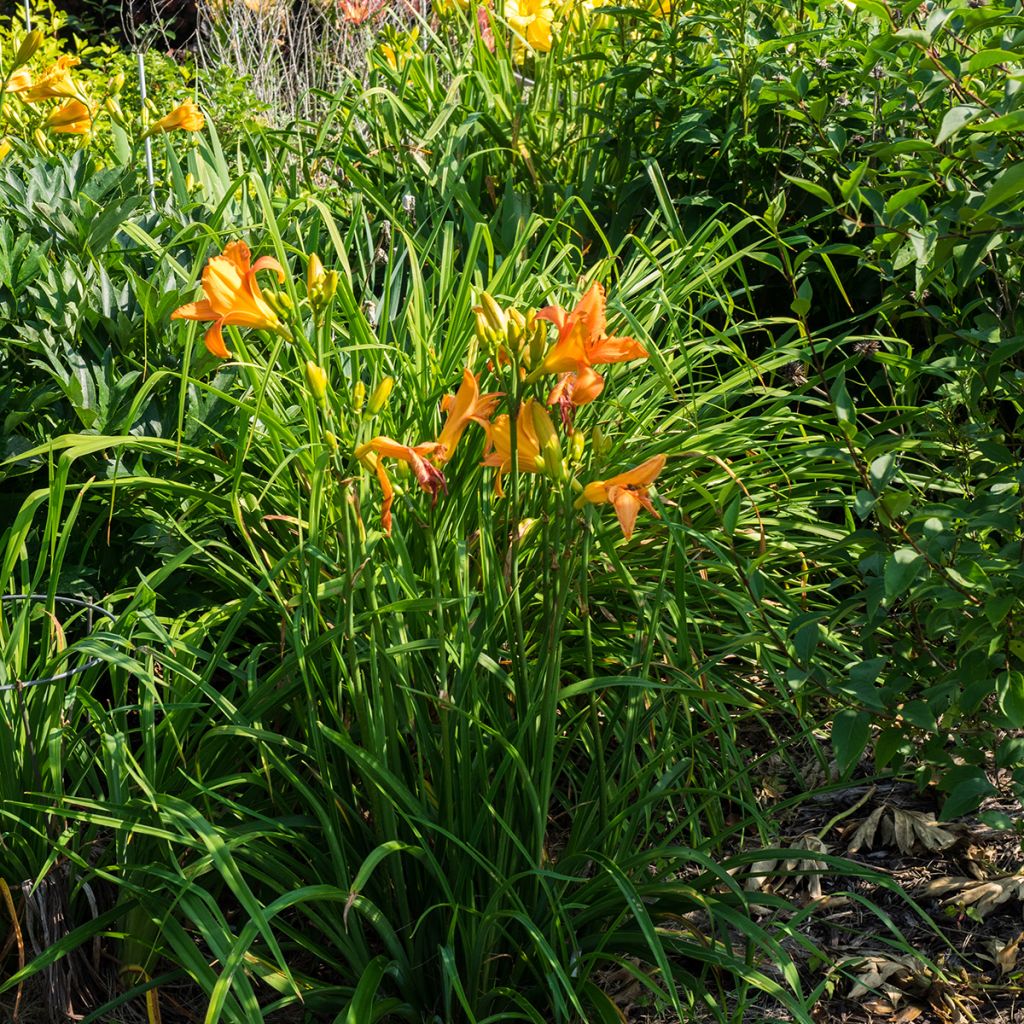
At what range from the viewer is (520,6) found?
326 centimetres

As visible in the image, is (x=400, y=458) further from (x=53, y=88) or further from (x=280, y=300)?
(x=53, y=88)

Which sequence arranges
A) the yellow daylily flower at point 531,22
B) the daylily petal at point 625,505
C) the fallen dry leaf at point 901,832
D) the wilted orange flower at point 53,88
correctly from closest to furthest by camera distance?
the daylily petal at point 625,505, the fallen dry leaf at point 901,832, the wilted orange flower at point 53,88, the yellow daylily flower at point 531,22

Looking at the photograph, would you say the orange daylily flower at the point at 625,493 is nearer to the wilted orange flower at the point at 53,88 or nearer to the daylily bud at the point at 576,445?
the daylily bud at the point at 576,445

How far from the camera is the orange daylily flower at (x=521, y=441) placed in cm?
138

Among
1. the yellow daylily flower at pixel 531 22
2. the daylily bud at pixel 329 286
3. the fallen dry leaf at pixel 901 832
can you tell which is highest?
the yellow daylily flower at pixel 531 22

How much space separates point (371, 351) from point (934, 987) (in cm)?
137

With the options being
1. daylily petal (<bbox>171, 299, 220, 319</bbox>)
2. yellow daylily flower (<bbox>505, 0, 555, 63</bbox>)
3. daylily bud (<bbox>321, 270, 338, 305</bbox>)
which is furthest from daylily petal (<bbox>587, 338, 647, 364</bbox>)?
yellow daylily flower (<bbox>505, 0, 555, 63</bbox>)

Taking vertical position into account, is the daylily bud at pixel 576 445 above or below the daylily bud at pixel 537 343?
below

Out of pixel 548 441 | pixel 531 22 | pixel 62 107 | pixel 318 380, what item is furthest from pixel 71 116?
pixel 548 441

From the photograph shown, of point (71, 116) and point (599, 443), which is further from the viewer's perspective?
point (71, 116)

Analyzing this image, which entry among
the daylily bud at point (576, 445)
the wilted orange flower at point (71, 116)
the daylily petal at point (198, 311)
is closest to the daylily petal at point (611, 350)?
the daylily bud at point (576, 445)

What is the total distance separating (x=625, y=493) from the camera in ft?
4.29

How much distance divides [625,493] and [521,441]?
0.51 ft

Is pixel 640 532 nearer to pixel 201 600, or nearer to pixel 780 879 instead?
pixel 780 879
